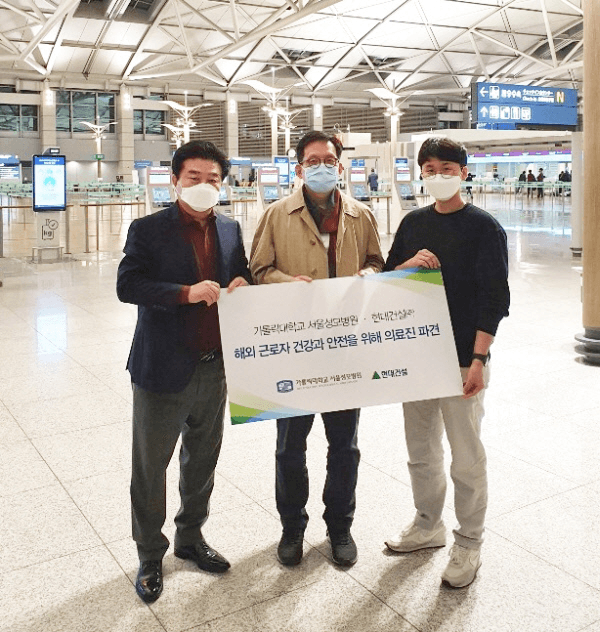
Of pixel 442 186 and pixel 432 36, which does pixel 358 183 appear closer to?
pixel 442 186

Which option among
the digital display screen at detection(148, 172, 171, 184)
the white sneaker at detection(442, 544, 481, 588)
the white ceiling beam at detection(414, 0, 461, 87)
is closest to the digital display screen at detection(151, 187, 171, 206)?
the digital display screen at detection(148, 172, 171, 184)

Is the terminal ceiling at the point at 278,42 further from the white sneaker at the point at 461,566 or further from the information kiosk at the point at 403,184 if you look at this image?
the white sneaker at the point at 461,566

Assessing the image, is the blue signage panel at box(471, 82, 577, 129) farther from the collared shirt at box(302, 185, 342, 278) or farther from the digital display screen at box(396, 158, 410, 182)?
the collared shirt at box(302, 185, 342, 278)

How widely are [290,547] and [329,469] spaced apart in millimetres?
364

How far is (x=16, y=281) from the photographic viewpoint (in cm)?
1176

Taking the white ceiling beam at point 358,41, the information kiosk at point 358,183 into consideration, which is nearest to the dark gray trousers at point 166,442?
the information kiosk at point 358,183

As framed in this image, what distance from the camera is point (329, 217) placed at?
10.1 ft

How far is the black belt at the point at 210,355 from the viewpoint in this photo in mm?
2920

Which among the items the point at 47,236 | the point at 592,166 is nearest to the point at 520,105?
the point at 47,236

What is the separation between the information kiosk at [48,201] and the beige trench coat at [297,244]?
39.8 ft

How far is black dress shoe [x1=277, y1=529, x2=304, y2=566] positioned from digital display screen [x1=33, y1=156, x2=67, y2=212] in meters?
12.4

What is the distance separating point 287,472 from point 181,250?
104cm

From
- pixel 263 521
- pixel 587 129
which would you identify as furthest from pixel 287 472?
pixel 587 129

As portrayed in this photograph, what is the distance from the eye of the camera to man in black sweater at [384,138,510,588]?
2877 mm
